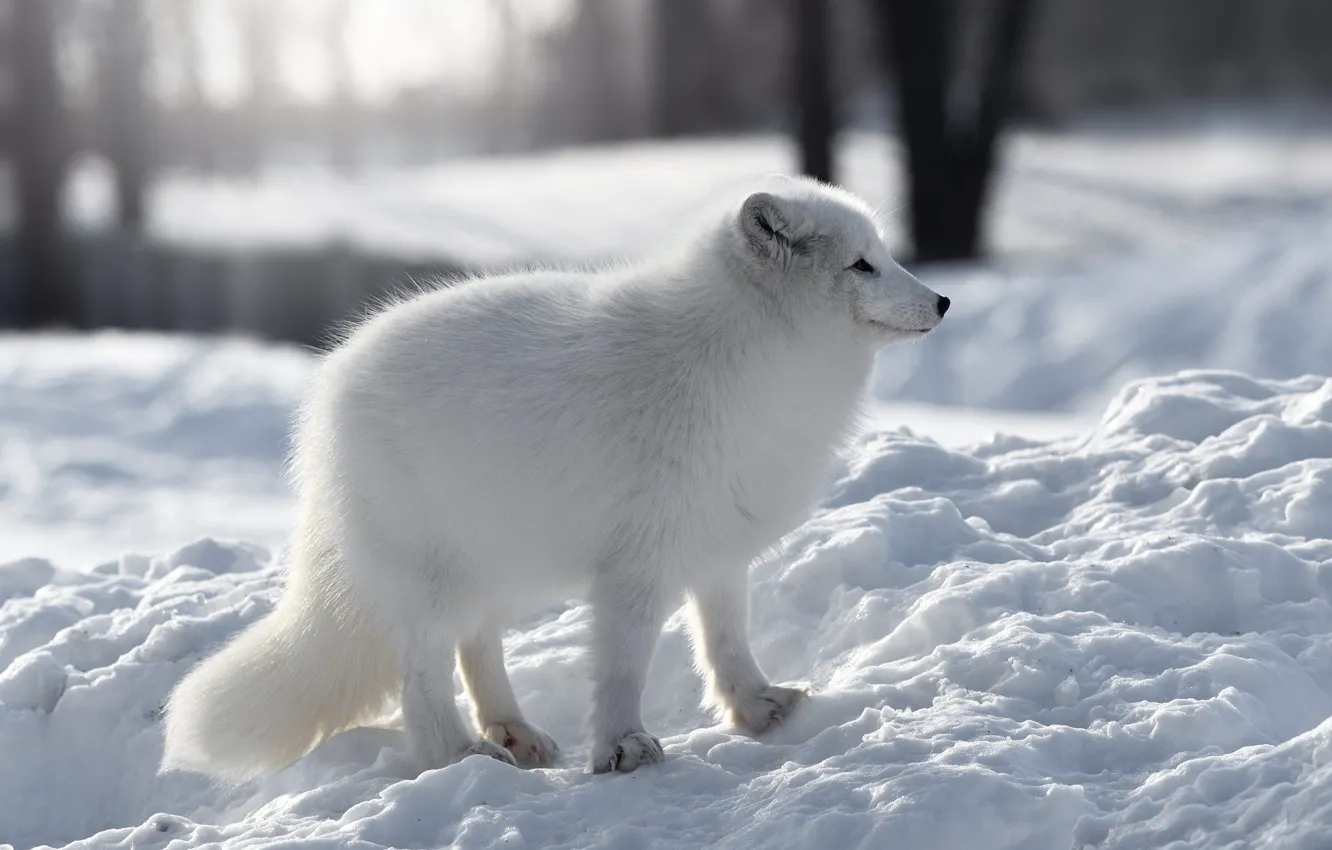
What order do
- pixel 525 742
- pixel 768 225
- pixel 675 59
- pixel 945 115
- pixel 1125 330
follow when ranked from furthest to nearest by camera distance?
pixel 675 59, pixel 945 115, pixel 1125 330, pixel 525 742, pixel 768 225

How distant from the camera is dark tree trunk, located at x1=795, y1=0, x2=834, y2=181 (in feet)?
46.8

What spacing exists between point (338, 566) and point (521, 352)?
0.79 metres

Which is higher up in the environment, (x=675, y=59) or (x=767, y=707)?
(x=767, y=707)

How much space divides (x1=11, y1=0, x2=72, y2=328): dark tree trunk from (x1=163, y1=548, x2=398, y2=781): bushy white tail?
14159 mm

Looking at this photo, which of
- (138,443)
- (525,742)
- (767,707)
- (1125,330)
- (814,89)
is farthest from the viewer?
(814,89)

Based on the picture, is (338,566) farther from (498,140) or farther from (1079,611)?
(498,140)

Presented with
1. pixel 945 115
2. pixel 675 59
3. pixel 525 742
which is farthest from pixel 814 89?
pixel 675 59

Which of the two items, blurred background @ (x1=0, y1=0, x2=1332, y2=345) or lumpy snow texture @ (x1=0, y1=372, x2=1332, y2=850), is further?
blurred background @ (x1=0, y1=0, x2=1332, y2=345)

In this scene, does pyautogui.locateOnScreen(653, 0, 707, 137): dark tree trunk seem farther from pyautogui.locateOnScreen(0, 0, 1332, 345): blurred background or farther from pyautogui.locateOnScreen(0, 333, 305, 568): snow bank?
pyautogui.locateOnScreen(0, 333, 305, 568): snow bank

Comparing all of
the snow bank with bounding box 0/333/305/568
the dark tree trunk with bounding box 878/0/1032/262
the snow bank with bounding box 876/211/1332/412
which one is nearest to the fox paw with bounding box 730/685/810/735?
the snow bank with bounding box 0/333/305/568

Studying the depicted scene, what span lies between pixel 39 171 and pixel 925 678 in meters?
16.1

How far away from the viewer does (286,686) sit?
13.1ft

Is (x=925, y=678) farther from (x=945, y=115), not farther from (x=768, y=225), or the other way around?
(x=945, y=115)

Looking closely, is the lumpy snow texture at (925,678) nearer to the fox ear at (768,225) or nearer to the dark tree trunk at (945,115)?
the fox ear at (768,225)
